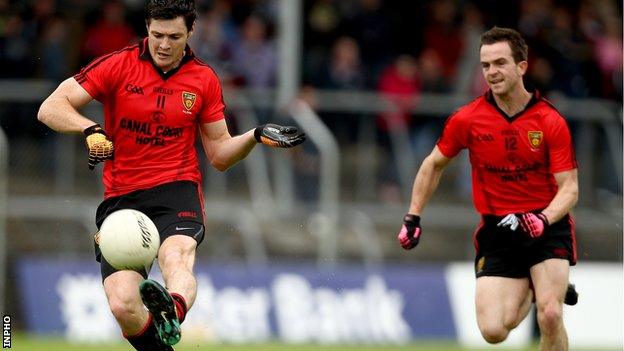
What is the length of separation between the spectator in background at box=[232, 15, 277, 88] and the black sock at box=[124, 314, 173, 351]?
8.56 meters

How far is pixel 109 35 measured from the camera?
1830 centimetres

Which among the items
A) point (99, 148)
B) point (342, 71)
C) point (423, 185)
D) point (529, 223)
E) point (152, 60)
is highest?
point (152, 60)

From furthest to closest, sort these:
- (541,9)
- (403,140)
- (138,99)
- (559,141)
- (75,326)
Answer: (541,9)
(403,140)
(75,326)
(559,141)
(138,99)

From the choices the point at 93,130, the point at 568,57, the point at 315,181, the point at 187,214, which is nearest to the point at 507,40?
the point at 187,214

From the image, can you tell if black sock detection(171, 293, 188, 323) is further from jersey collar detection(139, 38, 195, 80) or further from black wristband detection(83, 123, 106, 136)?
jersey collar detection(139, 38, 195, 80)

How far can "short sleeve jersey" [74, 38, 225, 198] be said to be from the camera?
10.8 meters

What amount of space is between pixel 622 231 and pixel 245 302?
497 cm

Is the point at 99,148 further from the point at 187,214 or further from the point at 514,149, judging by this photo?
the point at 514,149

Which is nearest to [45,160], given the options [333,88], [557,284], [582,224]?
[333,88]

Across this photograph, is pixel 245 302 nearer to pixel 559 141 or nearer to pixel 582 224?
pixel 582 224

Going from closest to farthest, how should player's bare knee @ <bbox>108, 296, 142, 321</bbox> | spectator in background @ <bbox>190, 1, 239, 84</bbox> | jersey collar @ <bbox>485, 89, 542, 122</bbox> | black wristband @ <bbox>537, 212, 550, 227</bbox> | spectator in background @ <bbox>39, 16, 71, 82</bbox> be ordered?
1. player's bare knee @ <bbox>108, 296, 142, 321</bbox>
2. black wristband @ <bbox>537, 212, 550, 227</bbox>
3. jersey collar @ <bbox>485, 89, 542, 122</bbox>
4. spectator in background @ <bbox>39, 16, 71, 82</bbox>
5. spectator in background @ <bbox>190, 1, 239, 84</bbox>

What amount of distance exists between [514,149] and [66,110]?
11.3 feet

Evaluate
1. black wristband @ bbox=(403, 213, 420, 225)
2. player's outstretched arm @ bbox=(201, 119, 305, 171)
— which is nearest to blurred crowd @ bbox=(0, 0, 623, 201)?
black wristband @ bbox=(403, 213, 420, 225)

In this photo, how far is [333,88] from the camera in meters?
19.2
